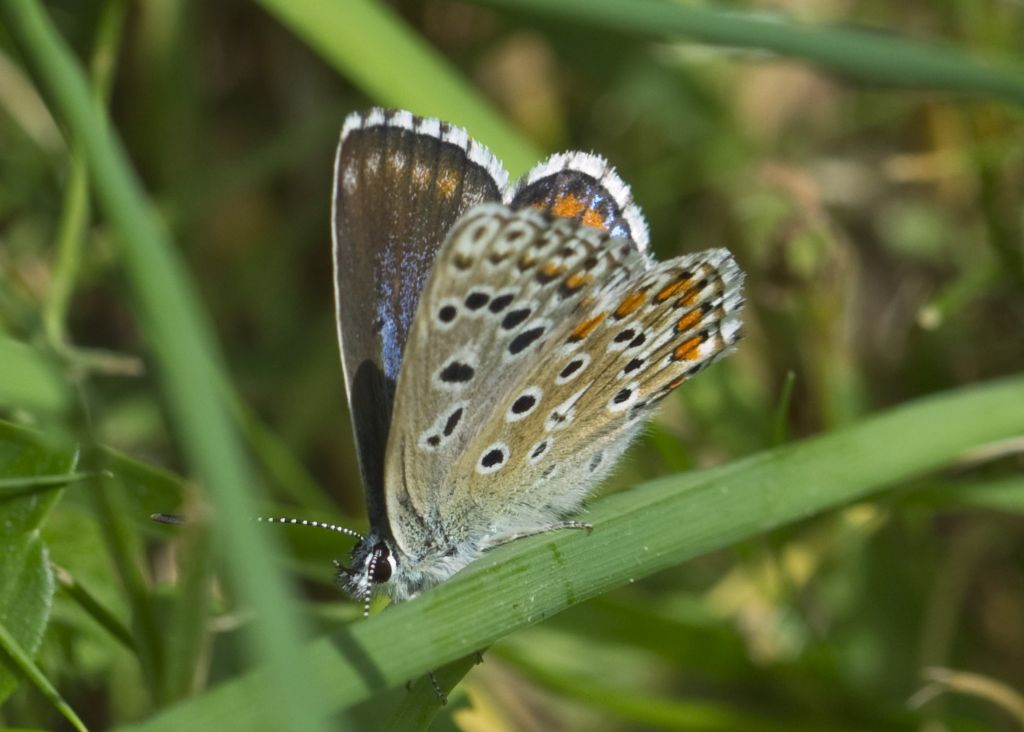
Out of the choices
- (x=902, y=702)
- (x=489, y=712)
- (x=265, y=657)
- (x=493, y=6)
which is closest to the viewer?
(x=265, y=657)

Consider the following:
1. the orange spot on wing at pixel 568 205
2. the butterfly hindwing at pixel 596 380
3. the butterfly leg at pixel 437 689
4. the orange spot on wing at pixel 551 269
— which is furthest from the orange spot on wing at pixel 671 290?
the butterfly leg at pixel 437 689

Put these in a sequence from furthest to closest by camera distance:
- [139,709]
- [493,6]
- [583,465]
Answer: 1. [139,709]
2. [583,465]
3. [493,6]

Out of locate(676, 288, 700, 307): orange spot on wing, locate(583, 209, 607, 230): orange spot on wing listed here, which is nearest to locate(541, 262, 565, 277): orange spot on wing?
locate(676, 288, 700, 307): orange spot on wing


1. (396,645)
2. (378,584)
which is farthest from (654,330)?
(396,645)

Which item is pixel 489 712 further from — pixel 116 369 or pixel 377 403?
pixel 116 369

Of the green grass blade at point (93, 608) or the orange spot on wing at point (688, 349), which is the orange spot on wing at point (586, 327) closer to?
the orange spot on wing at point (688, 349)

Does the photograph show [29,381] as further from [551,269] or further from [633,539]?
[633,539]
